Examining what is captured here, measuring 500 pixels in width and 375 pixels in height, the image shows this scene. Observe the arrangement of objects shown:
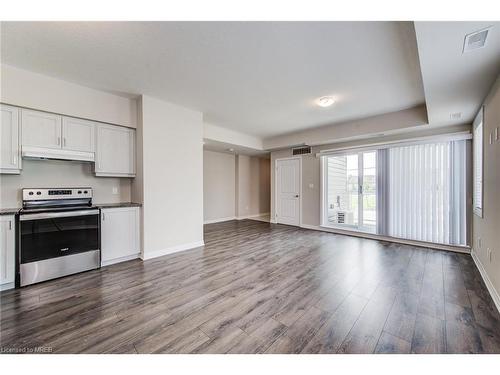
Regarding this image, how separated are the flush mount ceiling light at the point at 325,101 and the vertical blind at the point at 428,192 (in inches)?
76.7

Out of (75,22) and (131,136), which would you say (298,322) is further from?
(131,136)

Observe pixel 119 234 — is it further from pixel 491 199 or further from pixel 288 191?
pixel 491 199

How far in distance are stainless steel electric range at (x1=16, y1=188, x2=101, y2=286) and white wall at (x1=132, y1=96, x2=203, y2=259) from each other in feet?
2.30

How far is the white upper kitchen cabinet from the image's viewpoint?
129 inches

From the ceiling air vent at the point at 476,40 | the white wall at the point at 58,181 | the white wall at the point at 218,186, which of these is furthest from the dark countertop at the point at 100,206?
the ceiling air vent at the point at 476,40

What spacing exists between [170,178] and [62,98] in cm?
177

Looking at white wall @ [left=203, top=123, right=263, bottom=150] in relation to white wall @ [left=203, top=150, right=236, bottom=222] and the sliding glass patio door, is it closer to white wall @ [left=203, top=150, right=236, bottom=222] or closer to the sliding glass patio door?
white wall @ [left=203, top=150, right=236, bottom=222]

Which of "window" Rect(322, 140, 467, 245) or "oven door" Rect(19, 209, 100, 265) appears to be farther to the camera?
"window" Rect(322, 140, 467, 245)

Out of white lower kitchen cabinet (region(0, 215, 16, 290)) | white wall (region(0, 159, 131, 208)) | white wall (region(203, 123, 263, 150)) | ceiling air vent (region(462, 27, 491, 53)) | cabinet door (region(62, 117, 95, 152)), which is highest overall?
white wall (region(203, 123, 263, 150))

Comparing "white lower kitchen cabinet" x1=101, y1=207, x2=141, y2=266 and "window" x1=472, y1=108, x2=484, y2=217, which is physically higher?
"window" x1=472, y1=108, x2=484, y2=217

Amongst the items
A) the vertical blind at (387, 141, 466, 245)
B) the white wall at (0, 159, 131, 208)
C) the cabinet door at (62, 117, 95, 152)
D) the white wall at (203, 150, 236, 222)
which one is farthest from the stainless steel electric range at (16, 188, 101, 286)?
the vertical blind at (387, 141, 466, 245)
